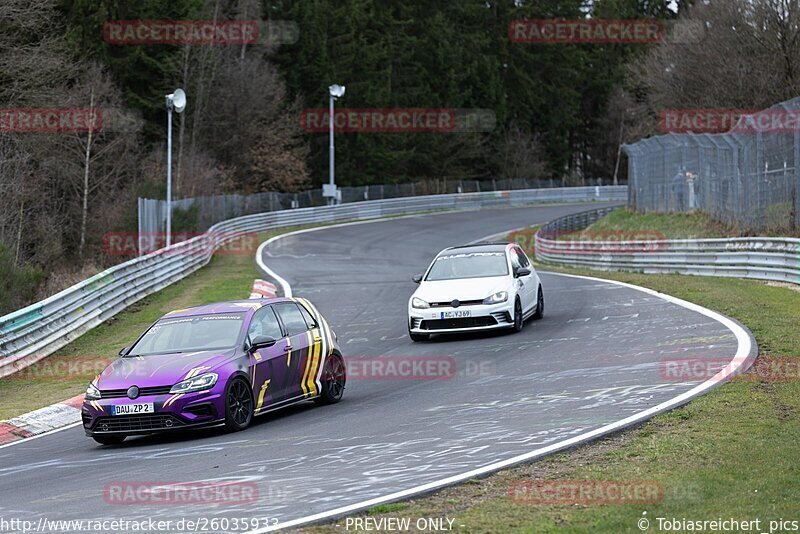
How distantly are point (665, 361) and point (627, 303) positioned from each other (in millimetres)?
7889

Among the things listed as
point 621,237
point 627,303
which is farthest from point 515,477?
point 621,237

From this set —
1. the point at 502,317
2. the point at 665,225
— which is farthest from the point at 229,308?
the point at 665,225

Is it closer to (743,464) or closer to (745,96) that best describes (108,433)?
(743,464)

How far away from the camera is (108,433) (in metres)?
11.7

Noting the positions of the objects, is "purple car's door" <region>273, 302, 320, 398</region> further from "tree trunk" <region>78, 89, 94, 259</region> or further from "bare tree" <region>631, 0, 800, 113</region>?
"bare tree" <region>631, 0, 800, 113</region>

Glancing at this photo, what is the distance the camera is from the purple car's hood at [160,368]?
11711mm

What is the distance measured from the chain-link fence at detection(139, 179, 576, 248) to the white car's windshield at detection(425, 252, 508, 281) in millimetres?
16485

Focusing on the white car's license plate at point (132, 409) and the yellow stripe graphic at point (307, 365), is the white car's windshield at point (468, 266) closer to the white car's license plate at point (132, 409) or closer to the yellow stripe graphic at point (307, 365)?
the yellow stripe graphic at point (307, 365)

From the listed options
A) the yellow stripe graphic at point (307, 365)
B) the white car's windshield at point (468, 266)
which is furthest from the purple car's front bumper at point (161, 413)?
the white car's windshield at point (468, 266)

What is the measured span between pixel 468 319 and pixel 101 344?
6.85m

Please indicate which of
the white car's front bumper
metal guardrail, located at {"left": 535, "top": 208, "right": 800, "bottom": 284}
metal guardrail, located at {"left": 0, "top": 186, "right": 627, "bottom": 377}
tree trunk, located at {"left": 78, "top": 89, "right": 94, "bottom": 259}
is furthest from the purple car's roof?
tree trunk, located at {"left": 78, "top": 89, "right": 94, "bottom": 259}

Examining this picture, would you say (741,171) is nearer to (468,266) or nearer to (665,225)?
(665,225)

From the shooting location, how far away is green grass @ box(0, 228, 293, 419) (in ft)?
52.6

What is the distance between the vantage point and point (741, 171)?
1157 inches
